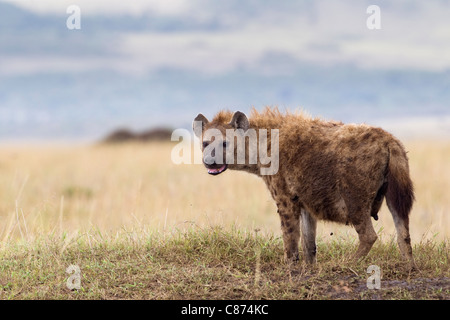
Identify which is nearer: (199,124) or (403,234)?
(403,234)

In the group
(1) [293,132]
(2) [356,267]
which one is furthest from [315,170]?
(2) [356,267]

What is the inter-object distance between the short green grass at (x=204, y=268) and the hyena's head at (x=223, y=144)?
856mm

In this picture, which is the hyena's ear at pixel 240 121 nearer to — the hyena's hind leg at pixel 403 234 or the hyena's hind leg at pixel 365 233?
the hyena's hind leg at pixel 365 233

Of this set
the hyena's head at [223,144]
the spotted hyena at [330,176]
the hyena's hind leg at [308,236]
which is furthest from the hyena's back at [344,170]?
the hyena's head at [223,144]

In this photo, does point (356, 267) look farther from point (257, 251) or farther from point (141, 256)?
point (141, 256)

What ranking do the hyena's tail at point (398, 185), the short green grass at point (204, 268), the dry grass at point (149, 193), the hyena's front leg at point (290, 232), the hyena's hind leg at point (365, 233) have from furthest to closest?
the dry grass at point (149, 193), the hyena's front leg at point (290, 232), the hyena's hind leg at point (365, 233), the hyena's tail at point (398, 185), the short green grass at point (204, 268)

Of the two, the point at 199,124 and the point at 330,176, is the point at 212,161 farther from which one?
the point at 330,176

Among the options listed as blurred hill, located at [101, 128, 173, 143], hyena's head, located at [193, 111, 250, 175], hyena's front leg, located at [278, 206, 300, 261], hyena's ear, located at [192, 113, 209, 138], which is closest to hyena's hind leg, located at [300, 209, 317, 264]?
hyena's front leg, located at [278, 206, 300, 261]

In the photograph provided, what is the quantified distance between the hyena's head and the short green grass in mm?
856

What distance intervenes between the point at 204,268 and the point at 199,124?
1.74 m

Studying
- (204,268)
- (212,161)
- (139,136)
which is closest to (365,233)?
(204,268)

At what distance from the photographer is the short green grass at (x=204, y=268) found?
6.22 meters

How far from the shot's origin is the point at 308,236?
23.8ft
